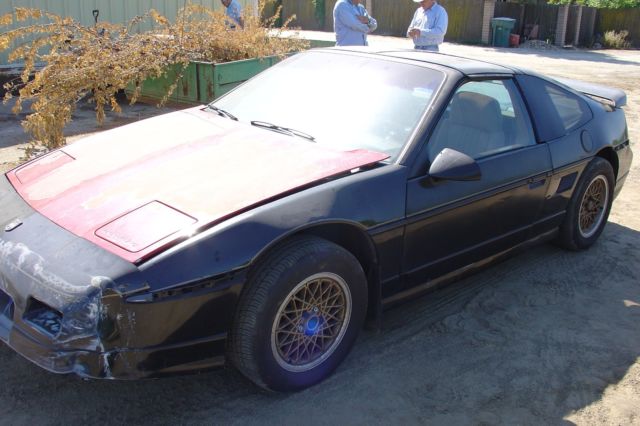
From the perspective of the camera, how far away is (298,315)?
9.63 feet

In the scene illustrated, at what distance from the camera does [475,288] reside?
13.9 ft

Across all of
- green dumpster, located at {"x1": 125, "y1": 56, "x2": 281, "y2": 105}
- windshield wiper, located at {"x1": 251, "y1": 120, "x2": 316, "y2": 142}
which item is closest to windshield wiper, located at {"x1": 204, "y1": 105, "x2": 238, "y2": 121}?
windshield wiper, located at {"x1": 251, "y1": 120, "x2": 316, "y2": 142}

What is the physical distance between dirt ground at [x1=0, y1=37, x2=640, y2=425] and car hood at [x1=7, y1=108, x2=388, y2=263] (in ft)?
2.63

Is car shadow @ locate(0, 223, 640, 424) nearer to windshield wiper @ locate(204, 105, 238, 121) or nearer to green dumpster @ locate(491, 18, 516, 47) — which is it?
windshield wiper @ locate(204, 105, 238, 121)

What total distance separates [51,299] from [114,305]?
0.28 m

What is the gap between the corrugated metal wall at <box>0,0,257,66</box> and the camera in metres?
10.7

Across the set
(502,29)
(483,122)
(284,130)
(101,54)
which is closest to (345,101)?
(284,130)

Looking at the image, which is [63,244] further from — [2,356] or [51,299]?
[2,356]

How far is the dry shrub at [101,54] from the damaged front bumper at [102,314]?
354 centimetres

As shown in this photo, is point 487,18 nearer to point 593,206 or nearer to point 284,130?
point 593,206

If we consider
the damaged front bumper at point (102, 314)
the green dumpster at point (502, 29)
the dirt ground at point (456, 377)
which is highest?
the green dumpster at point (502, 29)

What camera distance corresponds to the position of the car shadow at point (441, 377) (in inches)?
114

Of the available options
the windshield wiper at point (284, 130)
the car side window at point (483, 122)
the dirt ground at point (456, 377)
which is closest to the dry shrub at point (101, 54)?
the windshield wiper at point (284, 130)

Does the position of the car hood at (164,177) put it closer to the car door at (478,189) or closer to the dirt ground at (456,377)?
the car door at (478,189)
